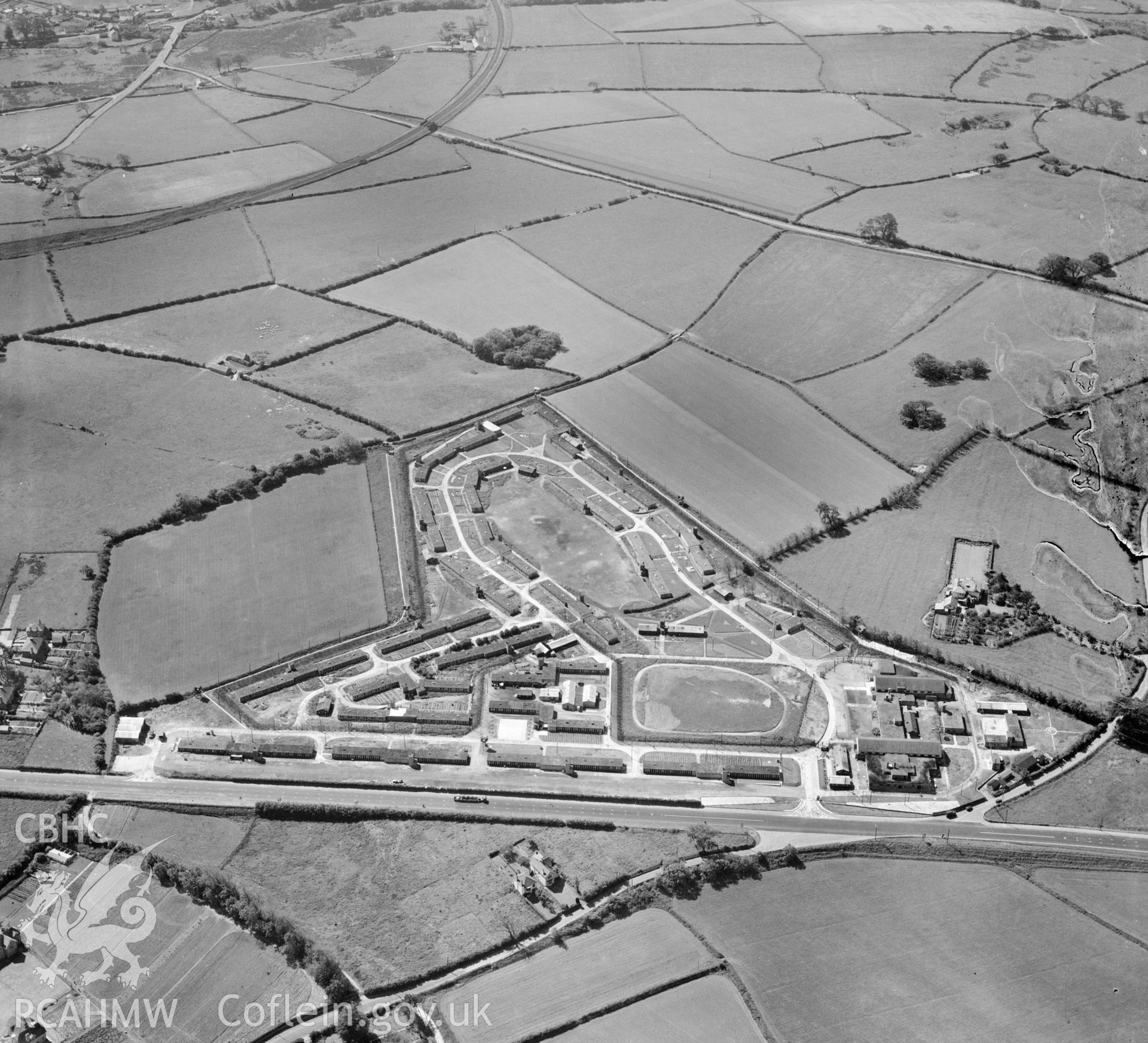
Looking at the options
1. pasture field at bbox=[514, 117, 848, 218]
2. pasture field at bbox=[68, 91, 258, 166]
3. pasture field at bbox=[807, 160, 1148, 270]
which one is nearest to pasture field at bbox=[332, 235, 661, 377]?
pasture field at bbox=[514, 117, 848, 218]

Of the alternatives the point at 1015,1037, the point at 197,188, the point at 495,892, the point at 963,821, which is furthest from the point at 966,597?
the point at 197,188

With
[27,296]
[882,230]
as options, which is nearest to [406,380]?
[27,296]

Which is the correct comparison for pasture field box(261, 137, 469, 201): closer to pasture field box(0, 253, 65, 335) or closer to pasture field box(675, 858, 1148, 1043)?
pasture field box(0, 253, 65, 335)

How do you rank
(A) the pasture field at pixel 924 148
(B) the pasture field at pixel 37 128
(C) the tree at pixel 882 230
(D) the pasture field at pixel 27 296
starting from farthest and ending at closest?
(B) the pasture field at pixel 37 128
(A) the pasture field at pixel 924 148
(C) the tree at pixel 882 230
(D) the pasture field at pixel 27 296

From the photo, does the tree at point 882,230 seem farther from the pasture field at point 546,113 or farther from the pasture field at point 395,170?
the pasture field at point 395,170

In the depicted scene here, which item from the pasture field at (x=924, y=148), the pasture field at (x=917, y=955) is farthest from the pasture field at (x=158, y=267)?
the pasture field at (x=917, y=955)

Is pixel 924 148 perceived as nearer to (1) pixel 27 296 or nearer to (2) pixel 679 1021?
(1) pixel 27 296
